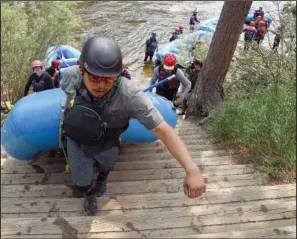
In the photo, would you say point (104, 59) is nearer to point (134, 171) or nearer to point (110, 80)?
point (110, 80)

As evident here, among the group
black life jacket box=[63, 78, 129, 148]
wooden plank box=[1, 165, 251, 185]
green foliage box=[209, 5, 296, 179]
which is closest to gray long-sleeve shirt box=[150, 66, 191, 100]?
green foliage box=[209, 5, 296, 179]

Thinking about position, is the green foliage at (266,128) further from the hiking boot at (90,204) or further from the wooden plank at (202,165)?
the hiking boot at (90,204)

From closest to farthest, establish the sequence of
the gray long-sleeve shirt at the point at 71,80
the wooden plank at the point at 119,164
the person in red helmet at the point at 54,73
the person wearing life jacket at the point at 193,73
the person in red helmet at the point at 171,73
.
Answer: the gray long-sleeve shirt at the point at 71,80 → the wooden plank at the point at 119,164 → the person in red helmet at the point at 171,73 → the person wearing life jacket at the point at 193,73 → the person in red helmet at the point at 54,73

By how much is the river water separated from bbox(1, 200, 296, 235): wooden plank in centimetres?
1018

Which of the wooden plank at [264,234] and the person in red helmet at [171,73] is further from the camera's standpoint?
the person in red helmet at [171,73]

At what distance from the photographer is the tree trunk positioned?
586 centimetres

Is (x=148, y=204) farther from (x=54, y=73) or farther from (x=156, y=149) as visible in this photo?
(x=54, y=73)

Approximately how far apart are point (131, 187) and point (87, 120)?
3.59 feet

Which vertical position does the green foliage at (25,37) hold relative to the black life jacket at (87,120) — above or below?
below

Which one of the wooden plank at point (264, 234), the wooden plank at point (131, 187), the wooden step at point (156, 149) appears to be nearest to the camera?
the wooden plank at point (264, 234)

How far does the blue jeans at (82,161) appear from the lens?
2684mm

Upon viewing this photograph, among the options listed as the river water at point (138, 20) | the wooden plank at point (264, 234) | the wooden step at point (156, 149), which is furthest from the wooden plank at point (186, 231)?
the river water at point (138, 20)

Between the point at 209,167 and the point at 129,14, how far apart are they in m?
19.1

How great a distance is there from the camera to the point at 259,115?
394cm
